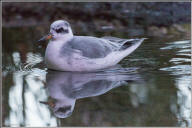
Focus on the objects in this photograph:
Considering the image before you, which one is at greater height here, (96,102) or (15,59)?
(15,59)

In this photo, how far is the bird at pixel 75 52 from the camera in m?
6.62

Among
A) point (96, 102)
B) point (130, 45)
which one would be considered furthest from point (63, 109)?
point (130, 45)

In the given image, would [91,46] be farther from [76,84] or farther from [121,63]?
[76,84]

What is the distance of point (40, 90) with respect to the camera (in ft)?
20.0

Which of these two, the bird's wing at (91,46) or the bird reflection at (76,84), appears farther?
the bird's wing at (91,46)

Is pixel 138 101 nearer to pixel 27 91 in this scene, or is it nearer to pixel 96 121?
pixel 96 121

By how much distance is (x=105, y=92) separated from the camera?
583 centimetres

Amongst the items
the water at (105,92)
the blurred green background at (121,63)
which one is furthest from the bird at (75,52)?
the blurred green background at (121,63)

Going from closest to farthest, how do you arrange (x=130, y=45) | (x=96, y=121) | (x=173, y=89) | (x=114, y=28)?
(x=96, y=121) < (x=173, y=89) < (x=130, y=45) < (x=114, y=28)

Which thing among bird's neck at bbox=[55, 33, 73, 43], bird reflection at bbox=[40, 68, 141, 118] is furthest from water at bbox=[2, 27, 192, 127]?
bird's neck at bbox=[55, 33, 73, 43]

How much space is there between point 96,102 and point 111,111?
0.33m

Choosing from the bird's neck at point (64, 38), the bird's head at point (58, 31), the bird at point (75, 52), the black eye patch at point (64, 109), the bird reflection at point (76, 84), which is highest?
the bird's head at point (58, 31)

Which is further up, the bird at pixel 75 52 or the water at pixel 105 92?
the bird at pixel 75 52

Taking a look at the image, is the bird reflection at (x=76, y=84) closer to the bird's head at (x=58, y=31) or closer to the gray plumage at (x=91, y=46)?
the gray plumage at (x=91, y=46)
